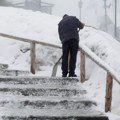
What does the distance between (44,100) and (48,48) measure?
6.75 metres

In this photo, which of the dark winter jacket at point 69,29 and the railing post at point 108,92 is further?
the dark winter jacket at point 69,29

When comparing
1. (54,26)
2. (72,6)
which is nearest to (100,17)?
(72,6)

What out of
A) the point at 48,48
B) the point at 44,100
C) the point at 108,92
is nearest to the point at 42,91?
the point at 44,100

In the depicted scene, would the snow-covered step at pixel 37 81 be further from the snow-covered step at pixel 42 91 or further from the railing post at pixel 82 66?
the railing post at pixel 82 66

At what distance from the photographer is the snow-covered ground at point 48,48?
9.83 metres

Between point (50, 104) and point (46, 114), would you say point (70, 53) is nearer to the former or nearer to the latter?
point (50, 104)

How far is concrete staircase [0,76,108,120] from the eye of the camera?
616 centimetres

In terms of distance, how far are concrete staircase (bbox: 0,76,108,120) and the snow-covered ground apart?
33.4 inches

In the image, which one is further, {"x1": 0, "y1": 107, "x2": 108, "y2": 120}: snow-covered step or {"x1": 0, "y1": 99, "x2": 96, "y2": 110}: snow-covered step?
{"x1": 0, "y1": 99, "x2": 96, "y2": 110}: snow-covered step

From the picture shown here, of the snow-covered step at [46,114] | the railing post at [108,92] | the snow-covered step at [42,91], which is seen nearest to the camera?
the snow-covered step at [46,114]

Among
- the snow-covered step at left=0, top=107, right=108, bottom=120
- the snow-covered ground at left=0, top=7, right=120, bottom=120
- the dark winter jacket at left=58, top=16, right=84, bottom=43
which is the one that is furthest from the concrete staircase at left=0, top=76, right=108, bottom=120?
the dark winter jacket at left=58, top=16, right=84, bottom=43

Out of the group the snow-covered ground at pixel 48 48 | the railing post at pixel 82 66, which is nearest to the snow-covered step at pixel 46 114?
the snow-covered ground at pixel 48 48

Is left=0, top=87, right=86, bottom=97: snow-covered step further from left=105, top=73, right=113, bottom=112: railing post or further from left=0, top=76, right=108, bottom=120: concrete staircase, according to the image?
left=105, top=73, right=113, bottom=112: railing post

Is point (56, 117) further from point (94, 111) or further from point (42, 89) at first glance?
point (42, 89)
